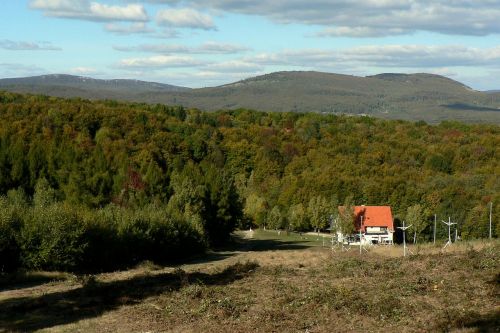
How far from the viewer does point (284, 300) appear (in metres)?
22.9

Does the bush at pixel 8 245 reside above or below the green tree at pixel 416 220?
above

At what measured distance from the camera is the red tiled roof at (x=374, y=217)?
85625 mm

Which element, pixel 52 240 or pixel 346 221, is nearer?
Answer: pixel 52 240

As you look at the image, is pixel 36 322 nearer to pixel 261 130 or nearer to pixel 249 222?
pixel 249 222

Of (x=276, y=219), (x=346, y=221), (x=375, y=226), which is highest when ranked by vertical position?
(x=346, y=221)

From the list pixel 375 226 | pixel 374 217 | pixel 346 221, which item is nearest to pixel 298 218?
pixel 374 217

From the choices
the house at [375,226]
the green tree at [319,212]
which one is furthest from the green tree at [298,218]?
the house at [375,226]

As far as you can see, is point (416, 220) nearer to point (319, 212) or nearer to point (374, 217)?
point (374, 217)

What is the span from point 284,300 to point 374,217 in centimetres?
6532

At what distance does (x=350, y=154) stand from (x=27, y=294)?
106872 millimetres

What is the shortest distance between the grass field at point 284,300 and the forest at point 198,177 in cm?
1220

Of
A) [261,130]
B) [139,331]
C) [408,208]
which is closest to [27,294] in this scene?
[139,331]

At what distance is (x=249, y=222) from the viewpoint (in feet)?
350

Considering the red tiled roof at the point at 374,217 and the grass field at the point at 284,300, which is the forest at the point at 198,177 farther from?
the grass field at the point at 284,300
